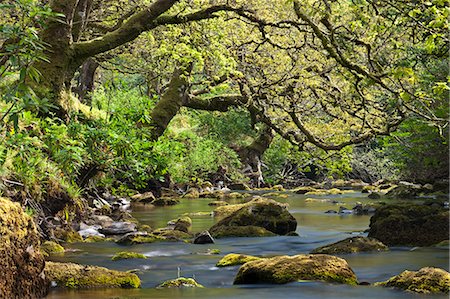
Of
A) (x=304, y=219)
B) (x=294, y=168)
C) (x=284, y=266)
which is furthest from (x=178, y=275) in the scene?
(x=294, y=168)

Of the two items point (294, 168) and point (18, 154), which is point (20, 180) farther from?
point (294, 168)

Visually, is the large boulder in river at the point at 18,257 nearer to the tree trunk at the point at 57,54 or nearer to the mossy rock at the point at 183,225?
the tree trunk at the point at 57,54

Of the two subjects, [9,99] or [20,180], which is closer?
[9,99]

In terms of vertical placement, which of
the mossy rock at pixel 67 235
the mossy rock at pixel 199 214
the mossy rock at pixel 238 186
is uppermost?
the mossy rock at pixel 238 186

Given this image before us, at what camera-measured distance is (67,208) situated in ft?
39.4

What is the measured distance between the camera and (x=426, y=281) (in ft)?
23.7

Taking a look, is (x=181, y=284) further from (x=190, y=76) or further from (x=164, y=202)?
(x=164, y=202)

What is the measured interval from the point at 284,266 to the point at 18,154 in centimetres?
481

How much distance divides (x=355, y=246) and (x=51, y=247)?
5060 millimetres

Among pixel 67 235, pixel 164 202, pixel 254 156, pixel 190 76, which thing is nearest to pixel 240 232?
pixel 67 235

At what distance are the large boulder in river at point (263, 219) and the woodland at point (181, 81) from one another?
2.04m

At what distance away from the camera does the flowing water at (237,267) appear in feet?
24.0

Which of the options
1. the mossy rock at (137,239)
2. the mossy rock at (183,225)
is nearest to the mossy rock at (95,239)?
the mossy rock at (137,239)

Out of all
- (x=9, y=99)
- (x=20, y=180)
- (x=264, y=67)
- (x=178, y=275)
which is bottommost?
(x=178, y=275)
